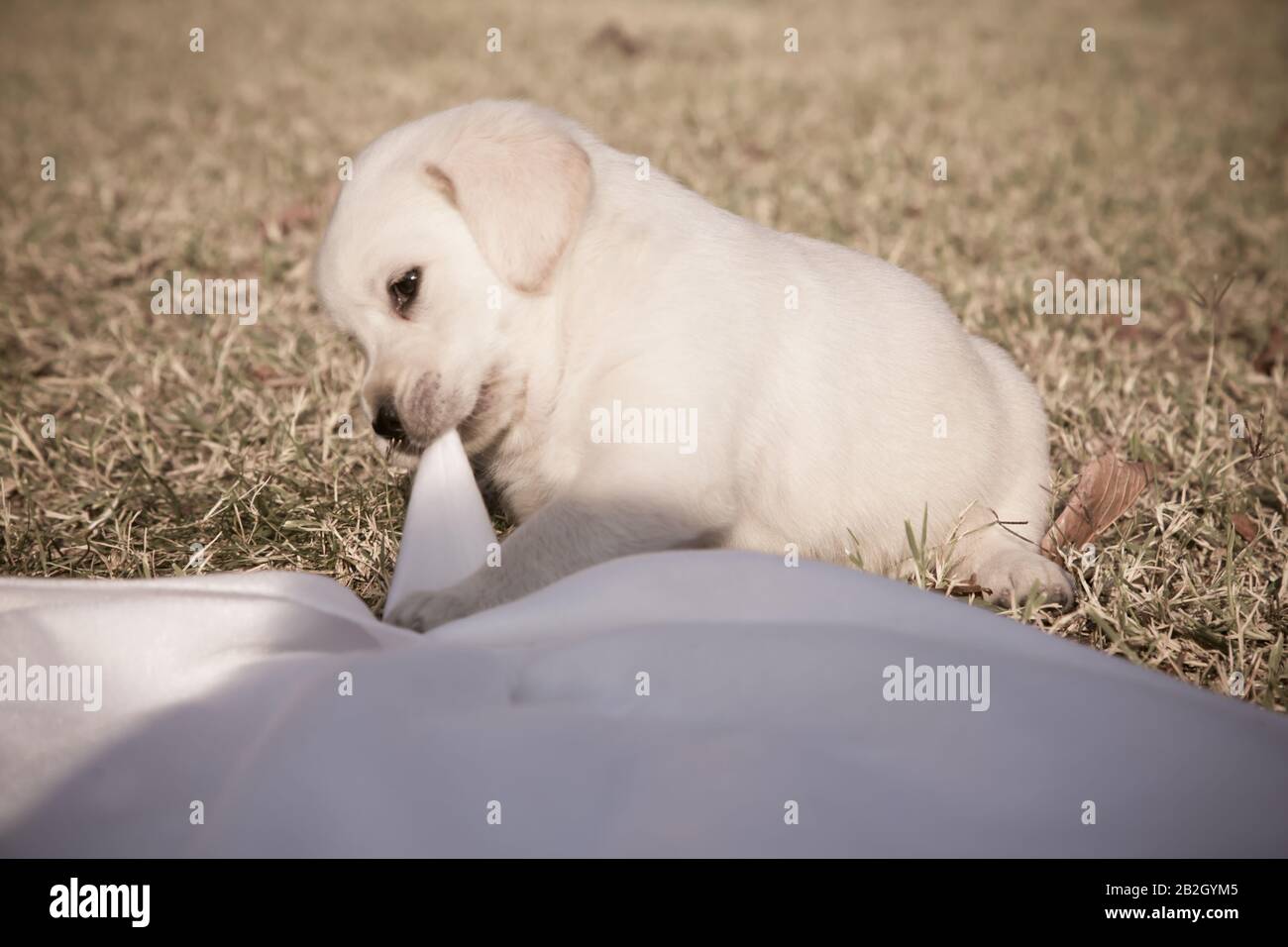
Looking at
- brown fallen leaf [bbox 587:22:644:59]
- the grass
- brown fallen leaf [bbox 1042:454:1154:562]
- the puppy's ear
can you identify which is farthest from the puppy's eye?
brown fallen leaf [bbox 587:22:644:59]

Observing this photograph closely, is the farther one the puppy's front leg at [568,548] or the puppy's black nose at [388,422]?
the puppy's black nose at [388,422]

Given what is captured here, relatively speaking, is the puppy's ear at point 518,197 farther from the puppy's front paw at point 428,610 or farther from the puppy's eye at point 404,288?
the puppy's front paw at point 428,610

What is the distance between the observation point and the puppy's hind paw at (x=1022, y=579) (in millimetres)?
2572

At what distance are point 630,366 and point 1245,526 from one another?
175 centimetres

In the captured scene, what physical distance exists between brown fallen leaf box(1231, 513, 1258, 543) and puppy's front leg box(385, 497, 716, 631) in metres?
1.56

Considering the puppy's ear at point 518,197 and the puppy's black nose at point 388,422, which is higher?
the puppy's ear at point 518,197

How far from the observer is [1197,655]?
8.02 ft

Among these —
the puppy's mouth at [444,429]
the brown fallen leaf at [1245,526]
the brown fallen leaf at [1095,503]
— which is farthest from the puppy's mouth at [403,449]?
the brown fallen leaf at [1245,526]

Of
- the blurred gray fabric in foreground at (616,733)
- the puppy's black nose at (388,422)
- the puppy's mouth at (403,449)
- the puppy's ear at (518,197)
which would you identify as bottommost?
the blurred gray fabric in foreground at (616,733)

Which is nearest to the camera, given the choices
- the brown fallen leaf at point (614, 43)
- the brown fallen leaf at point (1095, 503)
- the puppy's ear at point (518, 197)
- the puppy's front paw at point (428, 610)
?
the puppy's front paw at point (428, 610)

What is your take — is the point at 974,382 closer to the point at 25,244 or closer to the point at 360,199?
the point at 360,199
